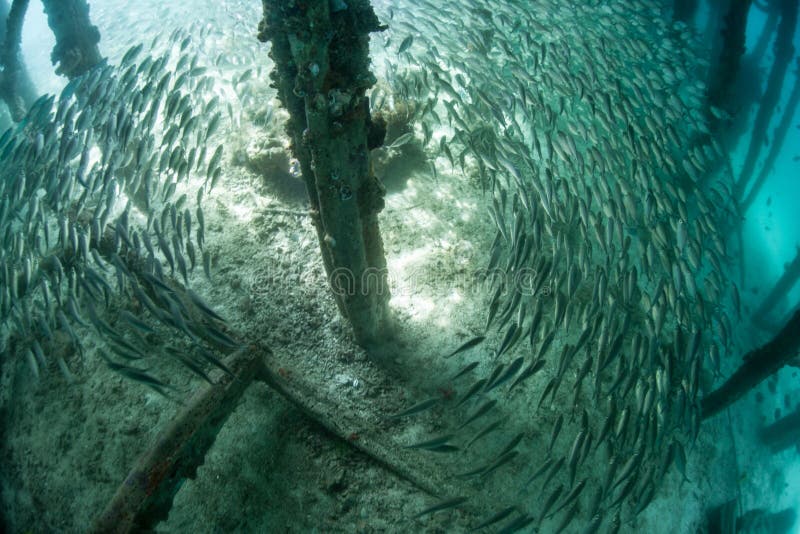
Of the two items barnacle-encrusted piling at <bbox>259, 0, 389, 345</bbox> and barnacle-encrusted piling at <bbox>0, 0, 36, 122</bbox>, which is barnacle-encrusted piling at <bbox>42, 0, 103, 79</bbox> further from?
barnacle-encrusted piling at <bbox>259, 0, 389, 345</bbox>

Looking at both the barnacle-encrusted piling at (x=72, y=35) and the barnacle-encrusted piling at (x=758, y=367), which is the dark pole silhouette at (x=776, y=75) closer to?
the barnacle-encrusted piling at (x=758, y=367)

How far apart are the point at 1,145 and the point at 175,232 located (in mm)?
4104

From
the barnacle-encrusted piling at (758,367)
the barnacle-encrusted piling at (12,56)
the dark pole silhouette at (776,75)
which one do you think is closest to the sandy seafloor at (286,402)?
the barnacle-encrusted piling at (758,367)

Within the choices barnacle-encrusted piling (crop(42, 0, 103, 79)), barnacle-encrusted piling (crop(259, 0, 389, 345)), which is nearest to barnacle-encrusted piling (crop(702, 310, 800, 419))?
barnacle-encrusted piling (crop(259, 0, 389, 345))

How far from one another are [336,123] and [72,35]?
9552 mm

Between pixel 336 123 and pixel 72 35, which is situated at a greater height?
pixel 72 35

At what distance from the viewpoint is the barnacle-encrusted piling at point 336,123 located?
2.61 meters

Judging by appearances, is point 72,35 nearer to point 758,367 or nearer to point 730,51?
point 758,367

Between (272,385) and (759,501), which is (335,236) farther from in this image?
(759,501)

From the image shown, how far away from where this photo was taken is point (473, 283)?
18.2ft

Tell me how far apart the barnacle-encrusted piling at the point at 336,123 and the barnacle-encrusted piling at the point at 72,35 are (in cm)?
845

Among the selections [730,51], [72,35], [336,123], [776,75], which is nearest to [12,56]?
[72,35]

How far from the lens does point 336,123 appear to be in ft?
9.86

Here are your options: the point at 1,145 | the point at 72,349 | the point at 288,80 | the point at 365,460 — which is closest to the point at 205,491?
the point at 365,460
